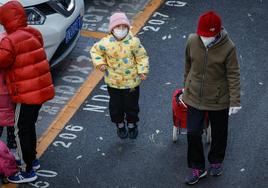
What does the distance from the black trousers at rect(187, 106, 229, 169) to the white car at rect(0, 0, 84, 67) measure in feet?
7.12

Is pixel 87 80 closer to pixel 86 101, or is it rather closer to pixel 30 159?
pixel 86 101

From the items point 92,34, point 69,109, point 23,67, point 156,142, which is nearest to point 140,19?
point 92,34

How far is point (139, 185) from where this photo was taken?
6.51 meters

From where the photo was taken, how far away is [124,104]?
6.99 metres

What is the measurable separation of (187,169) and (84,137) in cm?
116

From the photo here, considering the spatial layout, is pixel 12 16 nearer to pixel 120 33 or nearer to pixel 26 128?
pixel 26 128

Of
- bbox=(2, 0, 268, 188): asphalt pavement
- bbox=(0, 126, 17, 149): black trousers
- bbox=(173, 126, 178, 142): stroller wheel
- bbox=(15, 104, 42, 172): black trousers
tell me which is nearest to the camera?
bbox=(15, 104, 42, 172): black trousers

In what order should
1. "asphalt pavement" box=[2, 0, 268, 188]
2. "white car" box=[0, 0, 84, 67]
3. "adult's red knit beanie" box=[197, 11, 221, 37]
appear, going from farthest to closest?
"white car" box=[0, 0, 84, 67] < "asphalt pavement" box=[2, 0, 268, 188] < "adult's red knit beanie" box=[197, 11, 221, 37]

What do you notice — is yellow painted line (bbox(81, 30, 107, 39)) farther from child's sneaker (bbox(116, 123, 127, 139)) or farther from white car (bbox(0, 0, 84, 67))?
child's sneaker (bbox(116, 123, 127, 139))

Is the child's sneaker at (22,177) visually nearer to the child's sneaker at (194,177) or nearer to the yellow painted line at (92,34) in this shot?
the child's sneaker at (194,177)

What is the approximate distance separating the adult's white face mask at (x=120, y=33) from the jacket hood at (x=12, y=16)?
3.11 feet

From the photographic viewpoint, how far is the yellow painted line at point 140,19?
933 cm

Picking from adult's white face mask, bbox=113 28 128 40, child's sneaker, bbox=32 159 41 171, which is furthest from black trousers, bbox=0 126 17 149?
adult's white face mask, bbox=113 28 128 40

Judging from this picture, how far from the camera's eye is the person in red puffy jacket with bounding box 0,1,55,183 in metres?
5.87
